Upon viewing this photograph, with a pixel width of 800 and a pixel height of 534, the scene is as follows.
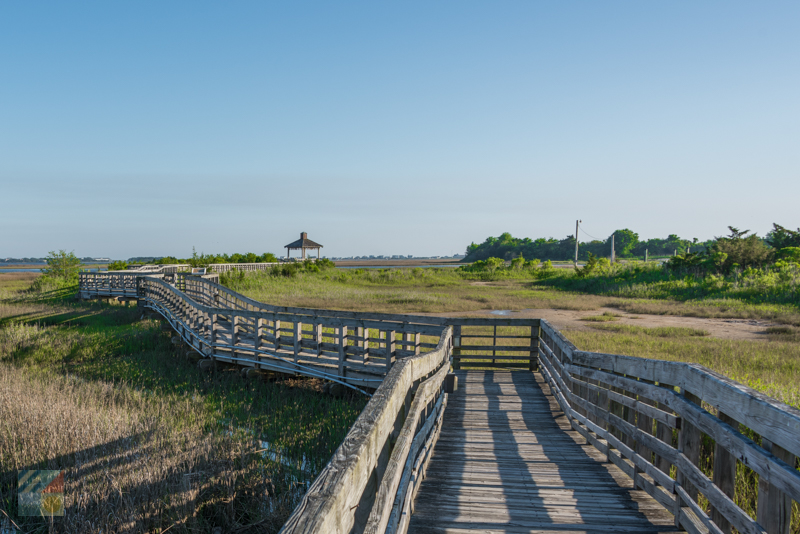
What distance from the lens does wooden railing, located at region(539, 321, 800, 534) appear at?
7.82ft

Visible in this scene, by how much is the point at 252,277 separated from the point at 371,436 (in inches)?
1430

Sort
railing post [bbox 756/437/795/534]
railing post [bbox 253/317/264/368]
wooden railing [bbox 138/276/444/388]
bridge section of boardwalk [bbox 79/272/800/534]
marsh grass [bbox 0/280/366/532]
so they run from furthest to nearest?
railing post [bbox 253/317/264/368]
wooden railing [bbox 138/276/444/388]
marsh grass [bbox 0/280/366/532]
railing post [bbox 756/437/795/534]
bridge section of boardwalk [bbox 79/272/800/534]

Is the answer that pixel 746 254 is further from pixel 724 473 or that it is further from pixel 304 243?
pixel 304 243

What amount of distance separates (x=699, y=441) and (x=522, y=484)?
157cm

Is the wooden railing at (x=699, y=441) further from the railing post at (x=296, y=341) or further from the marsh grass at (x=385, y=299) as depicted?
the marsh grass at (x=385, y=299)

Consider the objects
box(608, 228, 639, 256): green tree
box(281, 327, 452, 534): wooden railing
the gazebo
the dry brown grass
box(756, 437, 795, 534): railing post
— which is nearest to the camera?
box(281, 327, 452, 534): wooden railing

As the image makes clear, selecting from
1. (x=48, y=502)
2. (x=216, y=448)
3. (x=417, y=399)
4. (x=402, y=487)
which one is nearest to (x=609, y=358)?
(x=417, y=399)

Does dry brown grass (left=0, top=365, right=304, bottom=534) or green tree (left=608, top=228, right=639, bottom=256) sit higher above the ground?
green tree (left=608, top=228, right=639, bottom=256)

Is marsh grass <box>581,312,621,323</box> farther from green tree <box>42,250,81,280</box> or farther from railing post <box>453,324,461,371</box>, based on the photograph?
green tree <box>42,250,81,280</box>

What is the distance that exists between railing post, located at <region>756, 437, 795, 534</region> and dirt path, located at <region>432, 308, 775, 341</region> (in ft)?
52.7

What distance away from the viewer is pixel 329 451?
7207 millimetres

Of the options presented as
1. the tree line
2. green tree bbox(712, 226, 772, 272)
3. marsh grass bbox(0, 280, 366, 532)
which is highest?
the tree line

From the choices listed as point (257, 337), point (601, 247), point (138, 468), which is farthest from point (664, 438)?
point (601, 247)

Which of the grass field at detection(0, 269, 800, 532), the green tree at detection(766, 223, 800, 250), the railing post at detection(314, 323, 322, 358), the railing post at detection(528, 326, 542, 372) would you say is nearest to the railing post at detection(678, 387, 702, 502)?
the grass field at detection(0, 269, 800, 532)
